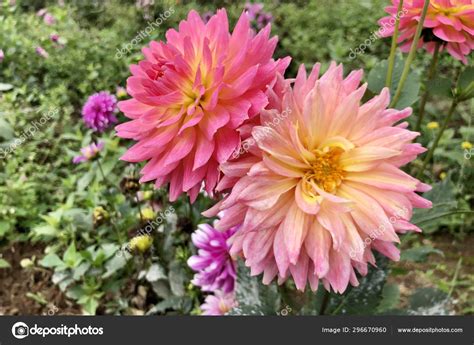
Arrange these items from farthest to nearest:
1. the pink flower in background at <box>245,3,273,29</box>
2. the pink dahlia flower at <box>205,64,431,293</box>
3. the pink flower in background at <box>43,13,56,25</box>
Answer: the pink flower in background at <box>43,13,56,25</box>
the pink flower in background at <box>245,3,273,29</box>
the pink dahlia flower at <box>205,64,431,293</box>

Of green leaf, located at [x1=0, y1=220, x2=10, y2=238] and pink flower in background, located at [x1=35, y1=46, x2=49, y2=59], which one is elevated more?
pink flower in background, located at [x1=35, y1=46, x2=49, y2=59]

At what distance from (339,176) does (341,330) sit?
341mm

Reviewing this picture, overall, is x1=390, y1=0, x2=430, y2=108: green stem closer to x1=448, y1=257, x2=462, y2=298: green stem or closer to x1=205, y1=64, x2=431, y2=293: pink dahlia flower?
x1=205, y1=64, x2=431, y2=293: pink dahlia flower

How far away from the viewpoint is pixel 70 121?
5.58 feet

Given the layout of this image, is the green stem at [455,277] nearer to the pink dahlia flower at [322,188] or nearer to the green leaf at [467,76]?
the green leaf at [467,76]

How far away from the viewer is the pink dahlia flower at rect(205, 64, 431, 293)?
37cm

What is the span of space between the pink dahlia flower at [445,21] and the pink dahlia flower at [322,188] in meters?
0.17

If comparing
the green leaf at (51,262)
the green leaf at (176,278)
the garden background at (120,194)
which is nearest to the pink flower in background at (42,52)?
the garden background at (120,194)

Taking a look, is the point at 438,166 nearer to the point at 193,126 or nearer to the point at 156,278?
the point at 156,278

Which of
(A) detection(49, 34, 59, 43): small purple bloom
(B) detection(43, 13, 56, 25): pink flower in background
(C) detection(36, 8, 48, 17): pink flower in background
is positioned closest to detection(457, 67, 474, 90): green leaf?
(A) detection(49, 34, 59, 43): small purple bloom

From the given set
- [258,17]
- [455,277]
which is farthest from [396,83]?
[258,17]

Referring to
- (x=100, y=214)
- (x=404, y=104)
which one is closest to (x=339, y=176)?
(x=404, y=104)

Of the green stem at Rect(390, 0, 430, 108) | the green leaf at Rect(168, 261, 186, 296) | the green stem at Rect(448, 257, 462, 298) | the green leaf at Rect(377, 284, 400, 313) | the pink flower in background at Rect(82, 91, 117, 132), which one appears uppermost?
the green stem at Rect(390, 0, 430, 108)

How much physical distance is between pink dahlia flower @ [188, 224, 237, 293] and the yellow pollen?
1.25 ft
